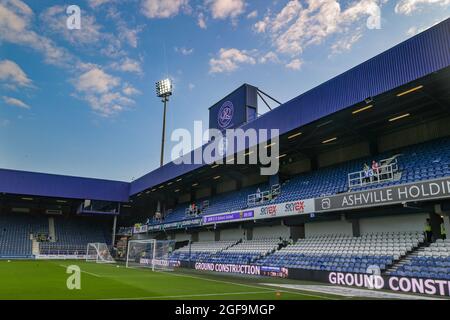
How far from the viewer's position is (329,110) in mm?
21609

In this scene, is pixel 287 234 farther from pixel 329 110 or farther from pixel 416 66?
pixel 416 66

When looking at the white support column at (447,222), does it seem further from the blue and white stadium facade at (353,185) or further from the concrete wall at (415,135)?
the concrete wall at (415,135)

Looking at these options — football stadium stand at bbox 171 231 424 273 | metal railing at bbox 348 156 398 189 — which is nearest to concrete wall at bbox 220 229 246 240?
football stadium stand at bbox 171 231 424 273

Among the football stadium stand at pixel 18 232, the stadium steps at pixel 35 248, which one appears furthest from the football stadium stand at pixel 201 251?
the football stadium stand at pixel 18 232

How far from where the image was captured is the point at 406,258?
16688 mm

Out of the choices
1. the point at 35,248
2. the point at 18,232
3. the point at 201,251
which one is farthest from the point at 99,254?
the point at 201,251

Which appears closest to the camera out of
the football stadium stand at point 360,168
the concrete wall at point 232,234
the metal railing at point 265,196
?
the football stadium stand at point 360,168

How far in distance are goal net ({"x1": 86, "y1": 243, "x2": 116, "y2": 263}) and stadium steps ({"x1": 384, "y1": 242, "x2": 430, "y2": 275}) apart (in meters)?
34.0

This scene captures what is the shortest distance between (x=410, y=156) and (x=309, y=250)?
8.82 m

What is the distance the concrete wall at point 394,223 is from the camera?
1911cm

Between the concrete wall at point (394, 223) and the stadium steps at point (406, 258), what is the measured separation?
171cm

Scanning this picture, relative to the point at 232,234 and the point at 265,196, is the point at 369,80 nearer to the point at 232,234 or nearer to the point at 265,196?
the point at 265,196

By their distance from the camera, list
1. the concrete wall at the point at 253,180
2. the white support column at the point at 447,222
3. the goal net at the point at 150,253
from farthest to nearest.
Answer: the concrete wall at the point at 253,180
the goal net at the point at 150,253
the white support column at the point at 447,222

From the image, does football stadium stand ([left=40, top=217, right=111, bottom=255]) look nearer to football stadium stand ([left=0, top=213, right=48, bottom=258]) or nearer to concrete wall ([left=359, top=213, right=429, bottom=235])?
football stadium stand ([left=0, top=213, right=48, bottom=258])
